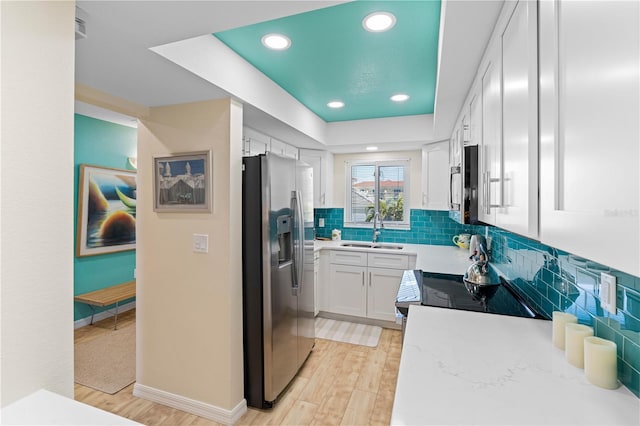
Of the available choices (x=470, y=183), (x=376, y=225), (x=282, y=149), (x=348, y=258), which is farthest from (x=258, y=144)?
(x=376, y=225)

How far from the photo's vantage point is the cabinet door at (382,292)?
3666 mm

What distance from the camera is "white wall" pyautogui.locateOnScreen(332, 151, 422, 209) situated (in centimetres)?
425

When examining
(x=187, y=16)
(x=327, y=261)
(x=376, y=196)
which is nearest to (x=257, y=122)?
(x=187, y=16)

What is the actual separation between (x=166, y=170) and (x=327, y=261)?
7.36 feet

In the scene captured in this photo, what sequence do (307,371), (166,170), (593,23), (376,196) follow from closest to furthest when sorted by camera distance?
(593,23)
(166,170)
(307,371)
(376,196)

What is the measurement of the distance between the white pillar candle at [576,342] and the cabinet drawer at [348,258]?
275cm

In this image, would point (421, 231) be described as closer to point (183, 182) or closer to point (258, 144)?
point (258, 144)

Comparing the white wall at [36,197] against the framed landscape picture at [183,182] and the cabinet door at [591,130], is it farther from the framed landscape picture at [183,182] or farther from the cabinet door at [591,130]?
the cabinet door at [591,130]

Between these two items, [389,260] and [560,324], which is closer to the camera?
[560,324]

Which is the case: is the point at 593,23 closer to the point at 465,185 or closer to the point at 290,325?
the point at 465,185

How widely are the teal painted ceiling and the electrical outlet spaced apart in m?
1.37

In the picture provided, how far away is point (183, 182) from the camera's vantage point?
2.25 metres

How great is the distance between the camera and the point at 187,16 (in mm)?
1239

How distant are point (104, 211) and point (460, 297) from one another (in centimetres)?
389
